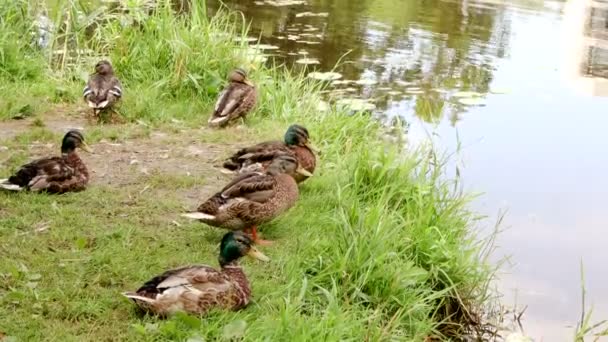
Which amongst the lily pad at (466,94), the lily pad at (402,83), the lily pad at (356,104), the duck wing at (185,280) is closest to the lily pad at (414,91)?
the lily pad at (402,83)

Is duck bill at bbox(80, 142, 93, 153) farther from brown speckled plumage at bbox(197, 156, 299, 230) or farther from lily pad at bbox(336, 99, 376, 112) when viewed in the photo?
lily pad at bbox(336, 99, 376, 112)

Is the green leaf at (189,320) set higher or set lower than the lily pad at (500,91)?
higher

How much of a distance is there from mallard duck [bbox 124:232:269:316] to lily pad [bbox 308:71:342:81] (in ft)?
16.4

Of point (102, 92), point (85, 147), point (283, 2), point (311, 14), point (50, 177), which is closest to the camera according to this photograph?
point (50, 177)

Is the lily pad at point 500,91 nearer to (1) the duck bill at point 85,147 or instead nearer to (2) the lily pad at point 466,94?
(2) the lily pad at point 466,94

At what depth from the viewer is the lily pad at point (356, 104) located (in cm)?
768

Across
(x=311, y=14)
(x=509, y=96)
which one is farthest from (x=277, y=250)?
(x=311, y=14)

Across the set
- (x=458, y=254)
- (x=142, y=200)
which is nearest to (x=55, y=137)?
Result: (x=142, y=200)

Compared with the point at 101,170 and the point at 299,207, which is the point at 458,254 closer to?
the point at 299,207

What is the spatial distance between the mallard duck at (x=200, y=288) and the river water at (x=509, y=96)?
75.1 inches

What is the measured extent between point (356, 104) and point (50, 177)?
152 inches

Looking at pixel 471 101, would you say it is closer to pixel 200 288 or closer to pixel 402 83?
pixel 402 83

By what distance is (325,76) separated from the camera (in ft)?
28.9

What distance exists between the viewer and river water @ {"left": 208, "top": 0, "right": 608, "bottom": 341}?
18.0 ft
